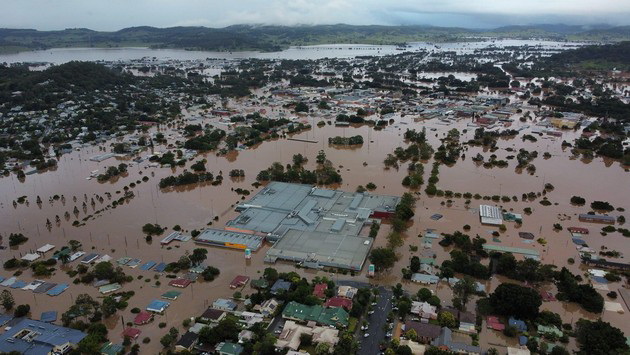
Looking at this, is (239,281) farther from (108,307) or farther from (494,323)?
(494,323)

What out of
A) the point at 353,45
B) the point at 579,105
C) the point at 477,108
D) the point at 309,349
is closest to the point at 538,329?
the point at 309,349

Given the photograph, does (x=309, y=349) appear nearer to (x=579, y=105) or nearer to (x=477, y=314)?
(x=477, y=314)

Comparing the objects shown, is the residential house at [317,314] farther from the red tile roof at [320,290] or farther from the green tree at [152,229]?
the green tree at [152,229]

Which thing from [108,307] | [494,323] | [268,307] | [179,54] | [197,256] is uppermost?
[179,54]

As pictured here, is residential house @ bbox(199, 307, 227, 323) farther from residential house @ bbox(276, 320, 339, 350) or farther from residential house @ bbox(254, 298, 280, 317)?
residential house @ bbox(276, 320, 339, 350)

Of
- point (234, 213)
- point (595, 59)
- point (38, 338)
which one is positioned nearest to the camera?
point (38, 338)

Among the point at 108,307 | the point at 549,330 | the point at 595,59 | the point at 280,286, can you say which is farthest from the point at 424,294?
the point at 595,59

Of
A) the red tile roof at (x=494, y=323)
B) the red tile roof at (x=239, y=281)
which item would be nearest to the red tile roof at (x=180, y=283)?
the red tile roof at (x=239, y=281)
